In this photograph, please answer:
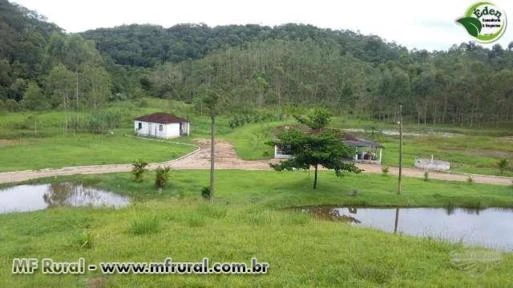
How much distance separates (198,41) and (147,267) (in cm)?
12091

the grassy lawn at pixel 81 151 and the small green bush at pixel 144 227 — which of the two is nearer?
the small green bush at pixel 144 227

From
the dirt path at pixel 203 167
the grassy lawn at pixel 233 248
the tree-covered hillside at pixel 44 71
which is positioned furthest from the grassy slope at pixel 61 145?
the grassy lawn at pixel 233 248

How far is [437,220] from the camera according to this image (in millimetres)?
22906

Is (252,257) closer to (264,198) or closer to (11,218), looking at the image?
(11,218)

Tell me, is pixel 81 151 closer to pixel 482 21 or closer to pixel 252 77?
pixel 482 21

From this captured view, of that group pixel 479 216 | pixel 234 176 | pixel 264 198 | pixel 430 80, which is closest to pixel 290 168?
pixel 264 198

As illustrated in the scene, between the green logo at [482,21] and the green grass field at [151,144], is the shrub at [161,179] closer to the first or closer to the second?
the green grass field at [151,144]

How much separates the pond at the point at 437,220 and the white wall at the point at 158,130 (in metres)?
27.8

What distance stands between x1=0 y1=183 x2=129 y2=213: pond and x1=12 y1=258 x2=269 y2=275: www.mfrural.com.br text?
14.2 m

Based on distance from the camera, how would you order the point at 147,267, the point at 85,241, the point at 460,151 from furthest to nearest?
the point at 460,151 → the point at 85,241 → the point at 147,267

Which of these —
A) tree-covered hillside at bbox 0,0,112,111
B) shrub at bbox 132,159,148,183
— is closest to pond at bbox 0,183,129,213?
shrub at bbox 132,159,148,183

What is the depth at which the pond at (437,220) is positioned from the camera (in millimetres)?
20359

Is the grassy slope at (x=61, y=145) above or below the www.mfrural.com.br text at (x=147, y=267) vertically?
below

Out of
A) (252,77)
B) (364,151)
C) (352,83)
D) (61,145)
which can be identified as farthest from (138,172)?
(352,83)
